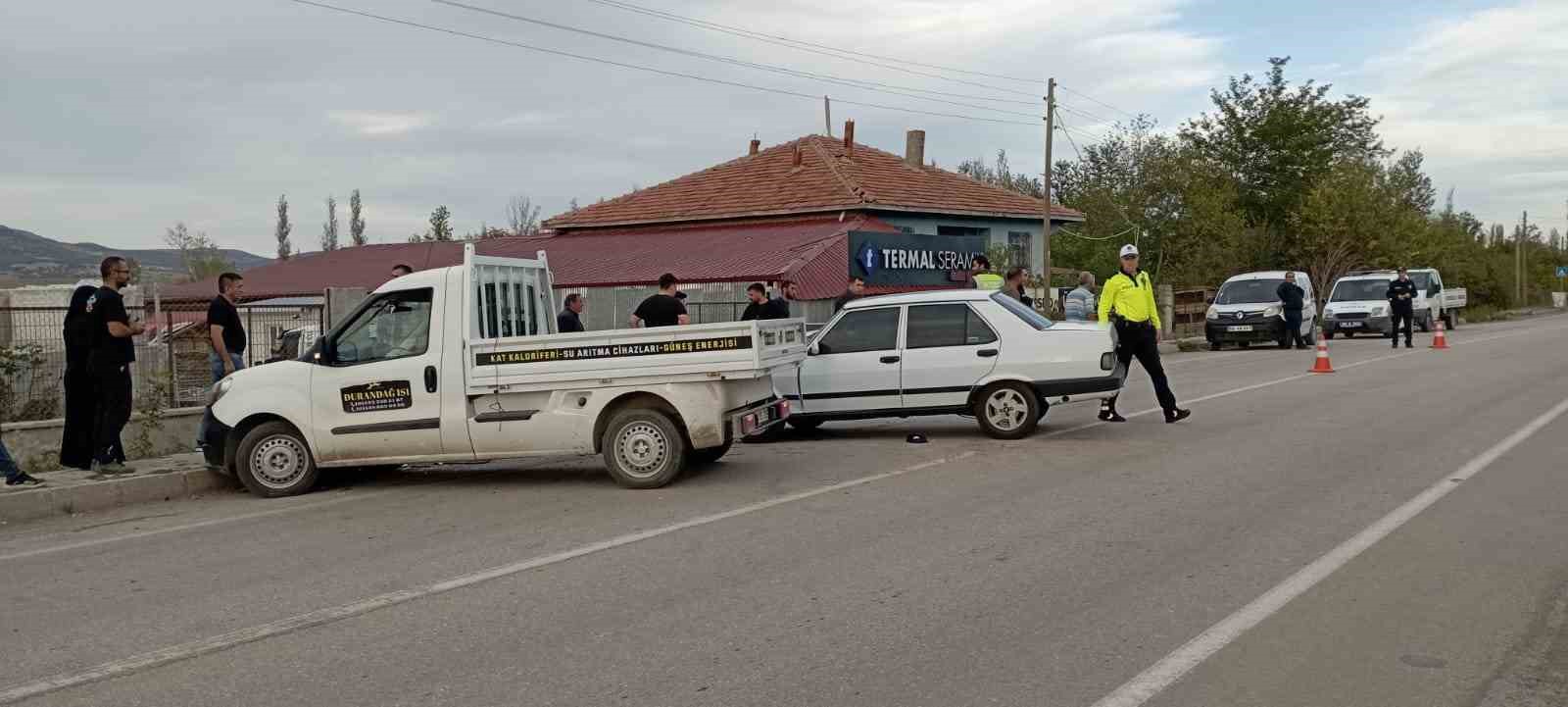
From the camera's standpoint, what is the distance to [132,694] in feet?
16.8

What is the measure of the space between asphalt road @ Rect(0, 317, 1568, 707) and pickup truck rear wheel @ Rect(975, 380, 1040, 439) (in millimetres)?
692

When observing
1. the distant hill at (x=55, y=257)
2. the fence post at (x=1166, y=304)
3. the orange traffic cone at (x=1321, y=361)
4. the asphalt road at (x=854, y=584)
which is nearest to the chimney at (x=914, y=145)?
the fence post at (x=1166, y=304)

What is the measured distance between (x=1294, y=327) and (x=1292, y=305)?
1.74ft

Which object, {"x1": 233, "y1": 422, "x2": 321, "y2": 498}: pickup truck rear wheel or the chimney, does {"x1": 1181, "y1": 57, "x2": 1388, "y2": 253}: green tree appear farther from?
{"x1": 233, "y1": 422, "x2": 321, "y2": 498}: pickup truck rear wheel

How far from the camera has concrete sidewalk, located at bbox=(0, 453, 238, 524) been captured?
10.1m

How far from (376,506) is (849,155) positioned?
29.9 meters

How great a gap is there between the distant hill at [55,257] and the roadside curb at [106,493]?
67.9 meters

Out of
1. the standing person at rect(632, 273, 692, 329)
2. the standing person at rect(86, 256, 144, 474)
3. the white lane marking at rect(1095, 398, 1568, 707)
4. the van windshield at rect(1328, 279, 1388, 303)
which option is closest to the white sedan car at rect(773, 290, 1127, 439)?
the standing person at rect(632, 273, 692, 329)

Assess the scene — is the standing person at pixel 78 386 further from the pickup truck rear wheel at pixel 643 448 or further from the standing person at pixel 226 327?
the pickup truck rear wheel at pixel 643 448

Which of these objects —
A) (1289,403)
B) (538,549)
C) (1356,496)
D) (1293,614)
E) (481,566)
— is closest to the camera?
(1293,614)

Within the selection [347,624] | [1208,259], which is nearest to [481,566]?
[347,624]

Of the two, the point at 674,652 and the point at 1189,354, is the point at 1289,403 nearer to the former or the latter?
the point at 674,652

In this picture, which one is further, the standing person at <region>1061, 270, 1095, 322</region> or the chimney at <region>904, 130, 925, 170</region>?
the chimney at <region>904, 130, 925, 170</region>

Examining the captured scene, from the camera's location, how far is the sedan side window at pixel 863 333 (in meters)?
13.0
